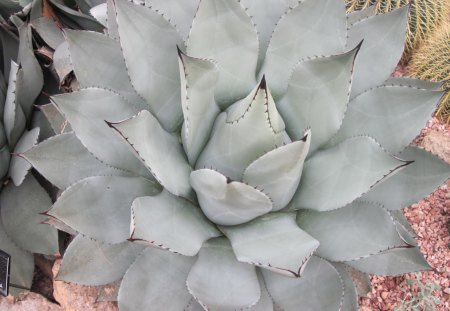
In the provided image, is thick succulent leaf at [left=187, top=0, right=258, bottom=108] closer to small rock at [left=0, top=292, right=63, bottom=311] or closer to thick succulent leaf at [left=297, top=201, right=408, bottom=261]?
thick succulent leaf at [left=297, top=201, right=408, bottom=261]

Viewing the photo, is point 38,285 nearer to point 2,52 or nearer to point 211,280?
point 2,52

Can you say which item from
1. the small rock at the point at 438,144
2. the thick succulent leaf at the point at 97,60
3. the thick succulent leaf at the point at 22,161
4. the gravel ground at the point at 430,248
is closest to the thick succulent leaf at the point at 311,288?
the gravel ground at the point at 430,248

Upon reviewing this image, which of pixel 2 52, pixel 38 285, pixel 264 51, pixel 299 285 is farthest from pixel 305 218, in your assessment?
pixel 2 52

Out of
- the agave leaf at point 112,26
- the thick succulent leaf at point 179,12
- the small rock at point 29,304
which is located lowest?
the small rock at point 29,304

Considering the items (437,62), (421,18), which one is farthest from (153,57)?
(421,18)

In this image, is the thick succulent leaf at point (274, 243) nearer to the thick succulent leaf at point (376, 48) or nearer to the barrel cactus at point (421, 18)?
the thick succulent leaf at point (376, 48)

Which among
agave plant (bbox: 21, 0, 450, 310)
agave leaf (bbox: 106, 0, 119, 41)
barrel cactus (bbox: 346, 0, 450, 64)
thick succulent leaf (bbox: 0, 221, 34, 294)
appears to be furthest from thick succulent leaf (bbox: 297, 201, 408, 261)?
barrel cactus (bbox: 346, 0, 450, 64)

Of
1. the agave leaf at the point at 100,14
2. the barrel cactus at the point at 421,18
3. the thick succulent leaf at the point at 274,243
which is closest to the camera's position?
the thick succulent leaf at the point at 274,243
